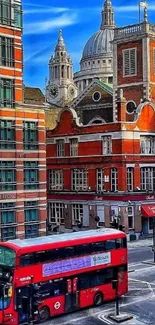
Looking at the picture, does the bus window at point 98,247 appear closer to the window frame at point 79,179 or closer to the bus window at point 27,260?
the bus window at point 27,260

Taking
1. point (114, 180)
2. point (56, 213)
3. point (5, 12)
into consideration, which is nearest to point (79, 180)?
point (56, 213)

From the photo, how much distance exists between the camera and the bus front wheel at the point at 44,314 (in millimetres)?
27547

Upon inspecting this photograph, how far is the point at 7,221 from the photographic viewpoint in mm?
45688

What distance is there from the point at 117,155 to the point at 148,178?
4747 millimetres

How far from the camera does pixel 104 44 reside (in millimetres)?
127188

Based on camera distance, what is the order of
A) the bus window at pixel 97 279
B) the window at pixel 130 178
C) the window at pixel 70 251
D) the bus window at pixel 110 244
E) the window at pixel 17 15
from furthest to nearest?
1. the window at pixel 130 178
2. the window at pixel 17 15
3. the bus window at pixel 110 244
4. the bus window at pixel 97 279
5. the window at pixel 70 251

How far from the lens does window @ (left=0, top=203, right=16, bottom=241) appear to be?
149 feet

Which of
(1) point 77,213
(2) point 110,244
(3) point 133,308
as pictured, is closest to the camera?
(3) point 133,308

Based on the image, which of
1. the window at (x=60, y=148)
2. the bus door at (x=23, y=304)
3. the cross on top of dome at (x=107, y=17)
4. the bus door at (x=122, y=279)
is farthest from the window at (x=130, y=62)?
the cross on top of dome at (x=107, y=17)

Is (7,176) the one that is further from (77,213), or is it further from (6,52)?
(77,213)

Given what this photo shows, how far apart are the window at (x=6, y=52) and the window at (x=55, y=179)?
19616mm

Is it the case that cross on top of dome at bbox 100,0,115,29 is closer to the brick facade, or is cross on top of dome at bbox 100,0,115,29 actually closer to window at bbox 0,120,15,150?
the brick facade

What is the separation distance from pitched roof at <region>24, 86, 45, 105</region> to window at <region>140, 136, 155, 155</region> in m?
11.6

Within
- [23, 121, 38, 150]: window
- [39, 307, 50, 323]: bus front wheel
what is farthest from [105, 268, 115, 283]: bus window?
[23, 121, 38, 150]: window
